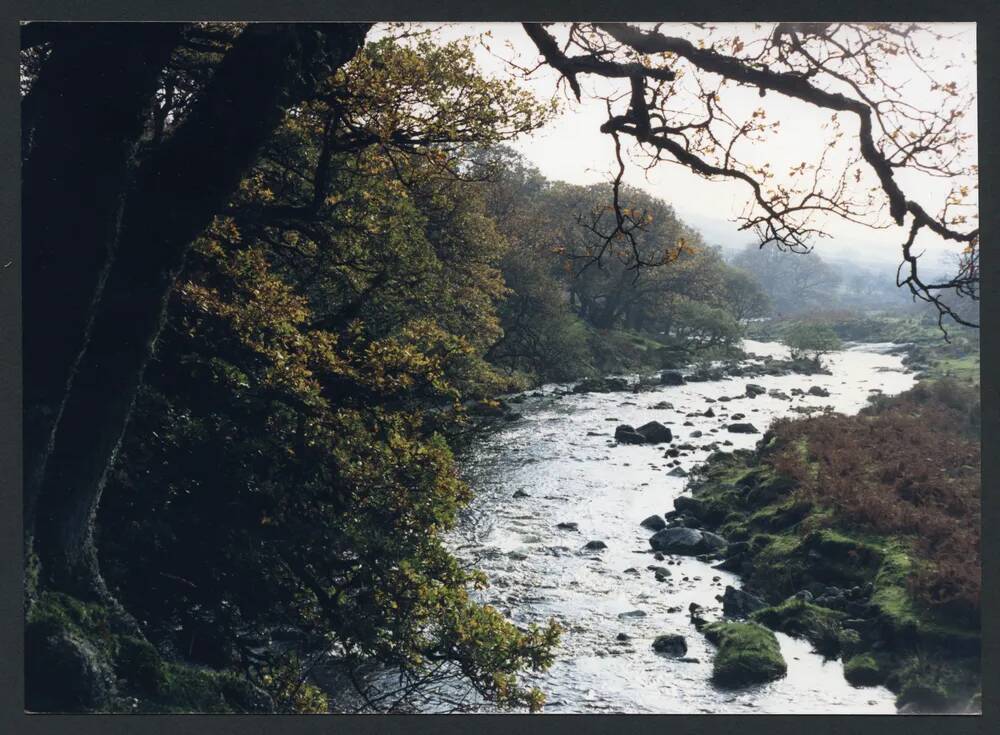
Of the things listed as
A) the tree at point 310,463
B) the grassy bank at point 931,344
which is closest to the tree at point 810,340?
the grassy bank at point 931,344

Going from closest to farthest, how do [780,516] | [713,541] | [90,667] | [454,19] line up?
[90,667], [454,19], [780,516], [713,541]

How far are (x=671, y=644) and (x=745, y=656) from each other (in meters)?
0.74

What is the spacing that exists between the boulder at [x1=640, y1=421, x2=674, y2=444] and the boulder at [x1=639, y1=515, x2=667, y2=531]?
82 centimetres

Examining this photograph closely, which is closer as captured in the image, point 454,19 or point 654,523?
point 454,19

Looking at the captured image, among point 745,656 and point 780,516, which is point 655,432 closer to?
point 780,516

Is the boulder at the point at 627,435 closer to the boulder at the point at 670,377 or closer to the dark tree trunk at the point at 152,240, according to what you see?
the boulder at the point at 670,377

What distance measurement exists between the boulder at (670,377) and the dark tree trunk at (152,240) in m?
5.21

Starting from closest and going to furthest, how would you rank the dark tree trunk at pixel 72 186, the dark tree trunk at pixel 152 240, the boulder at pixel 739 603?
the dark tree trunk at pixel 72 186 < the dark tree trunk at pixel 152 240 < the boulder at pixel 739 603

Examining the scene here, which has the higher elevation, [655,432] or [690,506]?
[655,432]

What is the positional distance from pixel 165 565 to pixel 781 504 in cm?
627

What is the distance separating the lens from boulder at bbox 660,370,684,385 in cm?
898

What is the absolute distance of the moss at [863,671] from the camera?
5.53 metres

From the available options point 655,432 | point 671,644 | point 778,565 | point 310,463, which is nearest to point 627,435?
point 655,432

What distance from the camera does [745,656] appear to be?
623 centimetres
